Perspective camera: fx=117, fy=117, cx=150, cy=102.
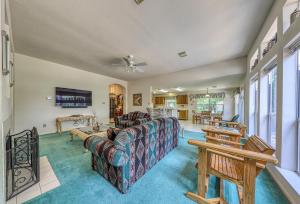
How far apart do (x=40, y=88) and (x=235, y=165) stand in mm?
6062

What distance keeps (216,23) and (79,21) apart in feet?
9.06

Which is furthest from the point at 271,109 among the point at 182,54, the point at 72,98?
the point at 72,98

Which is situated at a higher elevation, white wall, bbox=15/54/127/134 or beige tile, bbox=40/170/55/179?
white wall, bbox=15/54/127/134

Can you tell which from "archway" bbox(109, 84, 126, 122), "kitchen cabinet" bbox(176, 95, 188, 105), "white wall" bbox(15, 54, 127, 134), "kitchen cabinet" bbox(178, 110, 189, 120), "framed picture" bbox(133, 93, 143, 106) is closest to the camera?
"white wall" bbox(15, 54, 127, 134)

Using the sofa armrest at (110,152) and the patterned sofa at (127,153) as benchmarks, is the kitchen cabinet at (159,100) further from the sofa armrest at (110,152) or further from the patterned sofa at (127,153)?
the sofa armrest at (110,152)

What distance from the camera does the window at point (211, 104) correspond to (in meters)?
8.54

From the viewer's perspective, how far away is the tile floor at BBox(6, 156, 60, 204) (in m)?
1.53

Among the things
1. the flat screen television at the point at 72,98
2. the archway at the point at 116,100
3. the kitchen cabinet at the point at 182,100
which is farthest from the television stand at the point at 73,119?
the kitchen cabinet at the point at 182,100

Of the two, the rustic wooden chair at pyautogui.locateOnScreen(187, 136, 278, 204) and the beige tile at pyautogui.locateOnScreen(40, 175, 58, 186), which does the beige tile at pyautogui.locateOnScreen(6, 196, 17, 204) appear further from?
the rustic wooden chair at pyautogui.locateOnScreen(187, 136, 278, 204)

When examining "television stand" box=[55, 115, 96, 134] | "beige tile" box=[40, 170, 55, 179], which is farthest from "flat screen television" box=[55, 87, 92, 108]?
"beige tile" box=[40, 170, 55, 179]

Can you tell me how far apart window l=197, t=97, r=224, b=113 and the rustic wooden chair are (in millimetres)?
8076

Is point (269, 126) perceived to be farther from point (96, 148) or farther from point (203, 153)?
point (96, 148)

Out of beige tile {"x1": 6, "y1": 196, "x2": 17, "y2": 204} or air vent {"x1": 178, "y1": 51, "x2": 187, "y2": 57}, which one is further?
air vent {"x1": 178, "y1": 51, "x2": 187, "y2": 57}

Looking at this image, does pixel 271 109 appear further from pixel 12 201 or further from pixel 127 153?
pixel 12 201
